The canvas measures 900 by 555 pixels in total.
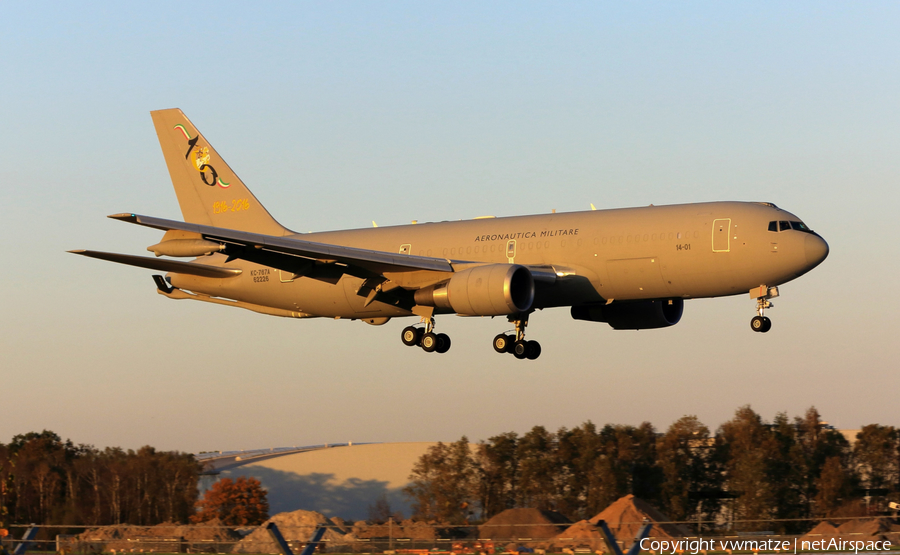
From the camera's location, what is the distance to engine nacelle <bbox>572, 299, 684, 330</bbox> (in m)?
42.2

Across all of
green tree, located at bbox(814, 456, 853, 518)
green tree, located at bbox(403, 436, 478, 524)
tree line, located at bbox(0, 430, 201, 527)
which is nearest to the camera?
tree line, located at bbox(0, 430, 201, 527)

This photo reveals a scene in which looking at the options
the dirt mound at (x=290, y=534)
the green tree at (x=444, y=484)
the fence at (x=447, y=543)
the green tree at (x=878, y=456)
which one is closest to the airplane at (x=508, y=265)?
the fence at (x=447, y=543)

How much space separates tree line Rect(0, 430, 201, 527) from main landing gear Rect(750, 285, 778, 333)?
123 feet

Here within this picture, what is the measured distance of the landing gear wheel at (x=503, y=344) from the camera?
41500 millimetres

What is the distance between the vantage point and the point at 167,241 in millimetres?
36094

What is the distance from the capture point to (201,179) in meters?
48.8

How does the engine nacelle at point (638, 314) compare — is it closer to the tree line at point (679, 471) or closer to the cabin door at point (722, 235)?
the cabin door at point (722, 235)

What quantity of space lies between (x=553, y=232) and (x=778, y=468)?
45.3 m

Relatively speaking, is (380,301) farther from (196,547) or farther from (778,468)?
(778,468)

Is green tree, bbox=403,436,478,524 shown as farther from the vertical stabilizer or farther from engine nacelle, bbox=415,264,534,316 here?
engine nacelle, bbox=415,264,534,316

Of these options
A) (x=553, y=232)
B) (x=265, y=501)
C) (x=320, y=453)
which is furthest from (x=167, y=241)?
(x=320, y=453)

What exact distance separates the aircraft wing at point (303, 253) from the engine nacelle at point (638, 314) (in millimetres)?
7746

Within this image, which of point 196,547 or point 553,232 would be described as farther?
point 553,232

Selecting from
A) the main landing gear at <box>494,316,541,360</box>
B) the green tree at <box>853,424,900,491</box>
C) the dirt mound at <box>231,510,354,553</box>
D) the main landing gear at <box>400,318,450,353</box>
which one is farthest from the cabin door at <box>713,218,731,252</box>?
the green tree at <box>853,424,900,491</box>
